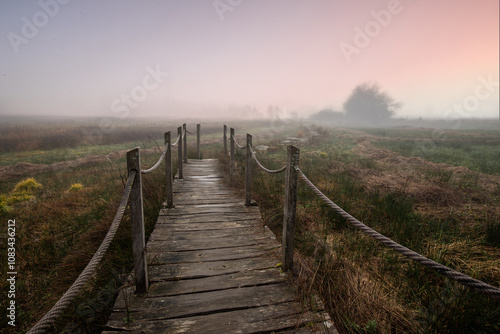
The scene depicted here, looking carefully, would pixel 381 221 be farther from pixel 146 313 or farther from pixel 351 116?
pixel 351 116

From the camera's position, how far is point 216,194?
509 centimetres

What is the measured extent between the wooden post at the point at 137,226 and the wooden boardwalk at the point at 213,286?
0.51ft

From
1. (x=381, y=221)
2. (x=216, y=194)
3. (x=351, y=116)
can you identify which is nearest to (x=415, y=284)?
(x=381, y=221)

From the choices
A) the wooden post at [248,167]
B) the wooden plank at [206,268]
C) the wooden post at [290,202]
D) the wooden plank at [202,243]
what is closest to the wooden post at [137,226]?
the wooden plank at [206,268]

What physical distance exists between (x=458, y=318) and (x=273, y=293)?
58.2 inches

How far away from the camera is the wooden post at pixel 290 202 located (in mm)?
2297

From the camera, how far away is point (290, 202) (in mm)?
2354

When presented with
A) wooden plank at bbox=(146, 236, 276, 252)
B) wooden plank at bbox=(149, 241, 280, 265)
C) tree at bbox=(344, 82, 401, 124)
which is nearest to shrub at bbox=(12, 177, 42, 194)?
wooden plank at bbox=(146, 236, 276, 252)

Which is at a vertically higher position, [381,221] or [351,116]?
[351,116]

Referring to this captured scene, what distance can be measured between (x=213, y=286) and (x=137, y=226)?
3.22 ft

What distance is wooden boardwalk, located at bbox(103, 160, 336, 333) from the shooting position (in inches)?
69.3

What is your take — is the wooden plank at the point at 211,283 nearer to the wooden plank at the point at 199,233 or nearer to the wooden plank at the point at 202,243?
the wooden plank at the point at 202,243

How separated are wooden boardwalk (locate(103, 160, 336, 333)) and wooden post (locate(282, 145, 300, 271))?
0.22 meters

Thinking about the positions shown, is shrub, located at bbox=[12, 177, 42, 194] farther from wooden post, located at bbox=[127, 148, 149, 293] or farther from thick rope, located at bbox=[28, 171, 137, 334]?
thick rope, located at bbox=[28, 171, 137, 334]
